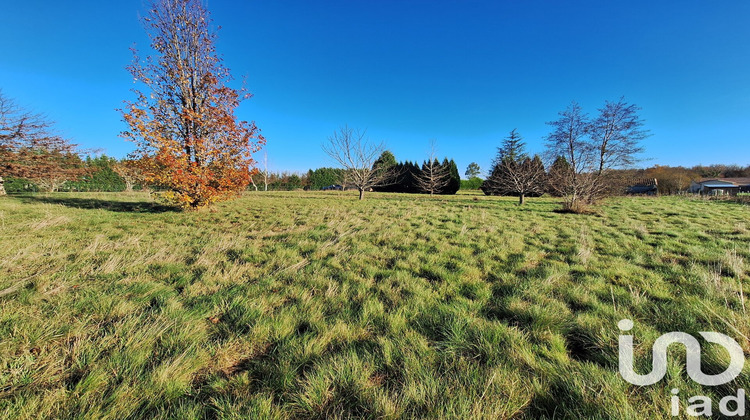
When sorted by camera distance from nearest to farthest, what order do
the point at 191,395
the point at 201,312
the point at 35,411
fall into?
1. the point at 35,411
2. the point at 191,395
3. the point at 201,312

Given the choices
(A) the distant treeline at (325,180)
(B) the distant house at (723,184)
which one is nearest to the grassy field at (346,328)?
(A) the distant treeline at (325,180)

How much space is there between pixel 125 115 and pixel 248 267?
8081 mm

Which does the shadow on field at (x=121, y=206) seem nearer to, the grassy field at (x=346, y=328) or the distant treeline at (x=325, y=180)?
the distant treeline at (x=325, y=180)

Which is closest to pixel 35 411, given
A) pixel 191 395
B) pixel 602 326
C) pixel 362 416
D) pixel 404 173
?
pixel 191 395

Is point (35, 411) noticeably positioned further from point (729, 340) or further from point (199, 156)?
point (199, 156)

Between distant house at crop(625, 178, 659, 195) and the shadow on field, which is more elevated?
distant house at crop(625, 178, 659, 195)

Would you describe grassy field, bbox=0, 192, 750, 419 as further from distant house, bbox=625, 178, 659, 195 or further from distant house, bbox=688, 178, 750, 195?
distant house, bbox=688, 178, 750, 195

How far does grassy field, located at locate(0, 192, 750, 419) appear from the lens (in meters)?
1.36

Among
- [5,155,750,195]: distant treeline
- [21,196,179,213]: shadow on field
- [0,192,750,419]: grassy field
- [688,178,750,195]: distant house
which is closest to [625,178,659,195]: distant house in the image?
[5,155,750,195]: distant treeline

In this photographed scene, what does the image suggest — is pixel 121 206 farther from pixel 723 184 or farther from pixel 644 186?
pixel 723 184

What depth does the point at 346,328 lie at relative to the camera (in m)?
2.06

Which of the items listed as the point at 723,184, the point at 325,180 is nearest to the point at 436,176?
the point at 325,180

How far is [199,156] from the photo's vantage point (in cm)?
886

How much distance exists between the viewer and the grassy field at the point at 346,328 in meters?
1.36
